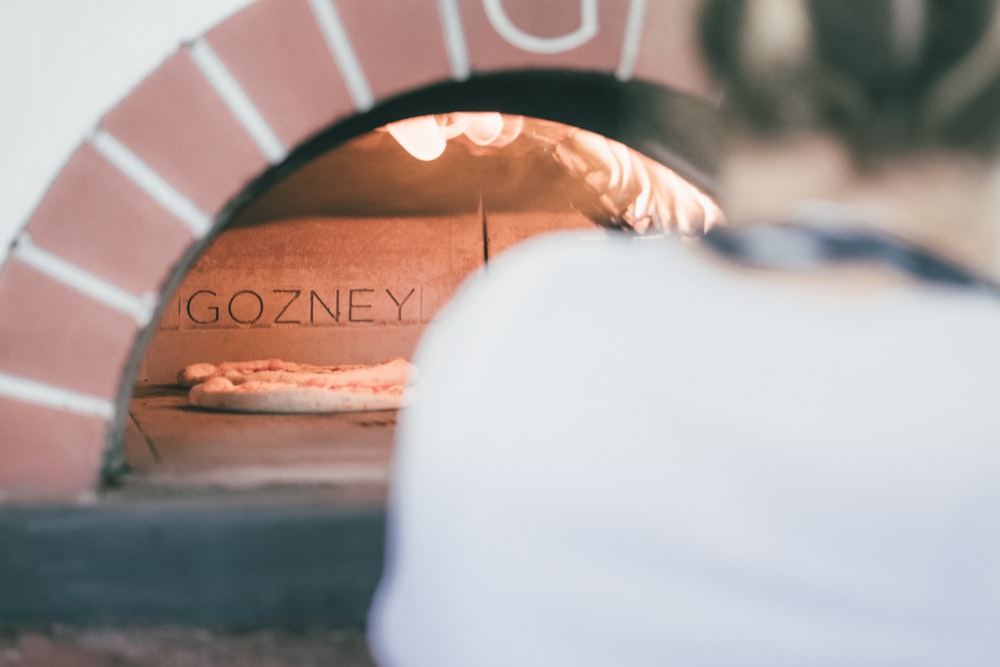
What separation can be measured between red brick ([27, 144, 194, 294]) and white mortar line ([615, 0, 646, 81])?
→ 27.9 inches

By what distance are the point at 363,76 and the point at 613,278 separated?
0.86 meters

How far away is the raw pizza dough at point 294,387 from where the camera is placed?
2.47m

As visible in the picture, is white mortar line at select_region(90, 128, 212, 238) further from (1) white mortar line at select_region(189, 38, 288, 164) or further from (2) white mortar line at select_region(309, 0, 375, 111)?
(2) white mortar line at select_region(309, 0, 375, 111)

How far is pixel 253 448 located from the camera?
1667mm

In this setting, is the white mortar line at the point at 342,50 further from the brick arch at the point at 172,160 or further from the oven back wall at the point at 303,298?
the oven back wall at the point at 303,298

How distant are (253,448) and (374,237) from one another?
1.94 meters

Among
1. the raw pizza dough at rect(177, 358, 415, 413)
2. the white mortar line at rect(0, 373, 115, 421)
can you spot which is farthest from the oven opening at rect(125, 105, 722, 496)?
the white mortar line at rect(0, 373, 115, 421)

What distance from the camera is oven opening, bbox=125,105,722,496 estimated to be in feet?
11.0

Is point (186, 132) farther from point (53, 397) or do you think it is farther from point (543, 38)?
point (543, 38)

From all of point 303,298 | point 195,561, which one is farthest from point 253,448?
point 303,298

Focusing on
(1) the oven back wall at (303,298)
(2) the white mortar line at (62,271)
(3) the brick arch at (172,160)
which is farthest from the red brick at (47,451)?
(1) the oven back wall at (303,298)

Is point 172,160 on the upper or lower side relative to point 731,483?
upper

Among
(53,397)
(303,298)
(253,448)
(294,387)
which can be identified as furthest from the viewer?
(303,298)

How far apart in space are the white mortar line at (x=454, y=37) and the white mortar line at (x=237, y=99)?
28cm
